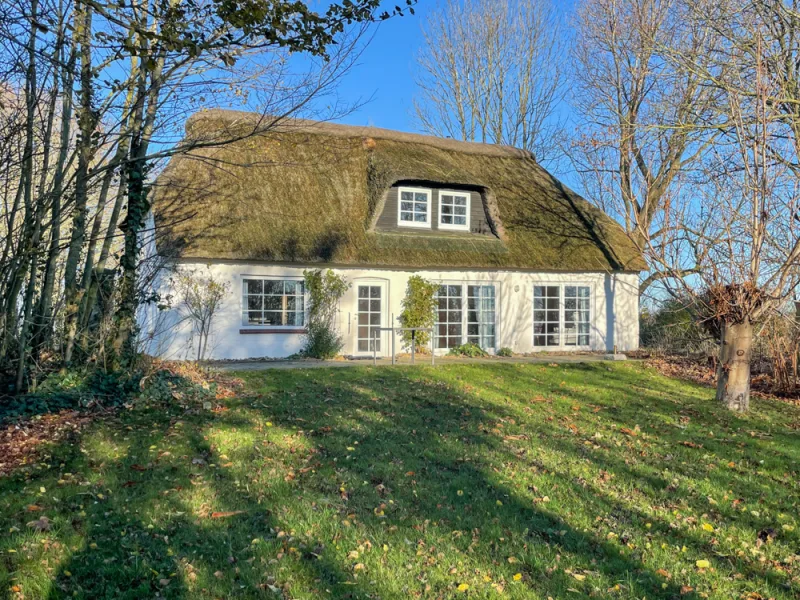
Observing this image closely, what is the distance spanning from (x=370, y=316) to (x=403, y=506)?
1073 cm

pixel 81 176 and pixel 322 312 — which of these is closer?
pixel 81 176

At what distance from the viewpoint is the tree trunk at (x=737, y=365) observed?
9.44 m

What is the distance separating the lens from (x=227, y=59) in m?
5.46

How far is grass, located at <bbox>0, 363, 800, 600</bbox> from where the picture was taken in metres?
3.74

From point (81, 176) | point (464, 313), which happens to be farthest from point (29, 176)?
point (464, 313)

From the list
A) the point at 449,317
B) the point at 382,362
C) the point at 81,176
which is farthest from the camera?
the point at 449,317

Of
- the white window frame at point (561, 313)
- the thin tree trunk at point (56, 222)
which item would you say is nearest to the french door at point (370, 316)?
the white window frame at point (561, 313)

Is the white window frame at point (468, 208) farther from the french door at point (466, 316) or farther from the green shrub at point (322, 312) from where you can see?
the green shrub at point (322, 312)

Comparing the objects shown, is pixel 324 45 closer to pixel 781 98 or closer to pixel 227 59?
pixel 227 59

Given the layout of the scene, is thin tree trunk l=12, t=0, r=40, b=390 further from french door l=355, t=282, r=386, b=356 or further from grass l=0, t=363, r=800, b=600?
french door l=355, t=282, r=386, b=356

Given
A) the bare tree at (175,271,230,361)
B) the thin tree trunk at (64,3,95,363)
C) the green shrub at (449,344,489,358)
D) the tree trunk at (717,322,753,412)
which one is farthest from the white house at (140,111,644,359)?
the tree trunk at (717,322,753,412)

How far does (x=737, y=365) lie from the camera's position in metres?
9.48

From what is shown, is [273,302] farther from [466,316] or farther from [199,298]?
[466,316]

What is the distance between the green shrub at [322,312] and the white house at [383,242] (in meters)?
0.23
